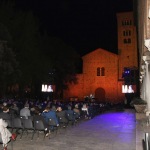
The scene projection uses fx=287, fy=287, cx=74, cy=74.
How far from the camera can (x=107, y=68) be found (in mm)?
66375

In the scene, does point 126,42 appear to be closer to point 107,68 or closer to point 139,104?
point 107,68

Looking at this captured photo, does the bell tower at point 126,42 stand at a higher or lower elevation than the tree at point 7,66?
higher

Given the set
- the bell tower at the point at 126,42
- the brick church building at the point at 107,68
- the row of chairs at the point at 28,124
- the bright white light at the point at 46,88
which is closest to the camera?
the row of chairs at the point at 28,124

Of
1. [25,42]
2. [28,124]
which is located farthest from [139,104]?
[25,42]

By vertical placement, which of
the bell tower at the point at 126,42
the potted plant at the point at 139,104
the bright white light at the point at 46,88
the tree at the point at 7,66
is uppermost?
the bell tower at the point at 126,42

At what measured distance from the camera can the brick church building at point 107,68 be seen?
65250 mm

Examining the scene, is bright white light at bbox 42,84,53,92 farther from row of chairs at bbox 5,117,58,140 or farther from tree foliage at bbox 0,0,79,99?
row of chairs at bbox 5,117,58,140

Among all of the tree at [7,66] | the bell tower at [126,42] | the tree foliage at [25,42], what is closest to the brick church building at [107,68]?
the bell tower at [126,42]

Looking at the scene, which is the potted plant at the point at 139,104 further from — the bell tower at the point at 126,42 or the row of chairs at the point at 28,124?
the bell tower at the point at 126,42

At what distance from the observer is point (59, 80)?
57500 millimetres

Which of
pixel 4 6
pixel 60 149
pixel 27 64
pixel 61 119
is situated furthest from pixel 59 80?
pixel 60 149

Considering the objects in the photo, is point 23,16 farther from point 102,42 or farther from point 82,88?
point 102,42

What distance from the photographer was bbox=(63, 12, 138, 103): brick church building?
214 ft

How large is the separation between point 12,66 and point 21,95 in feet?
31.2
